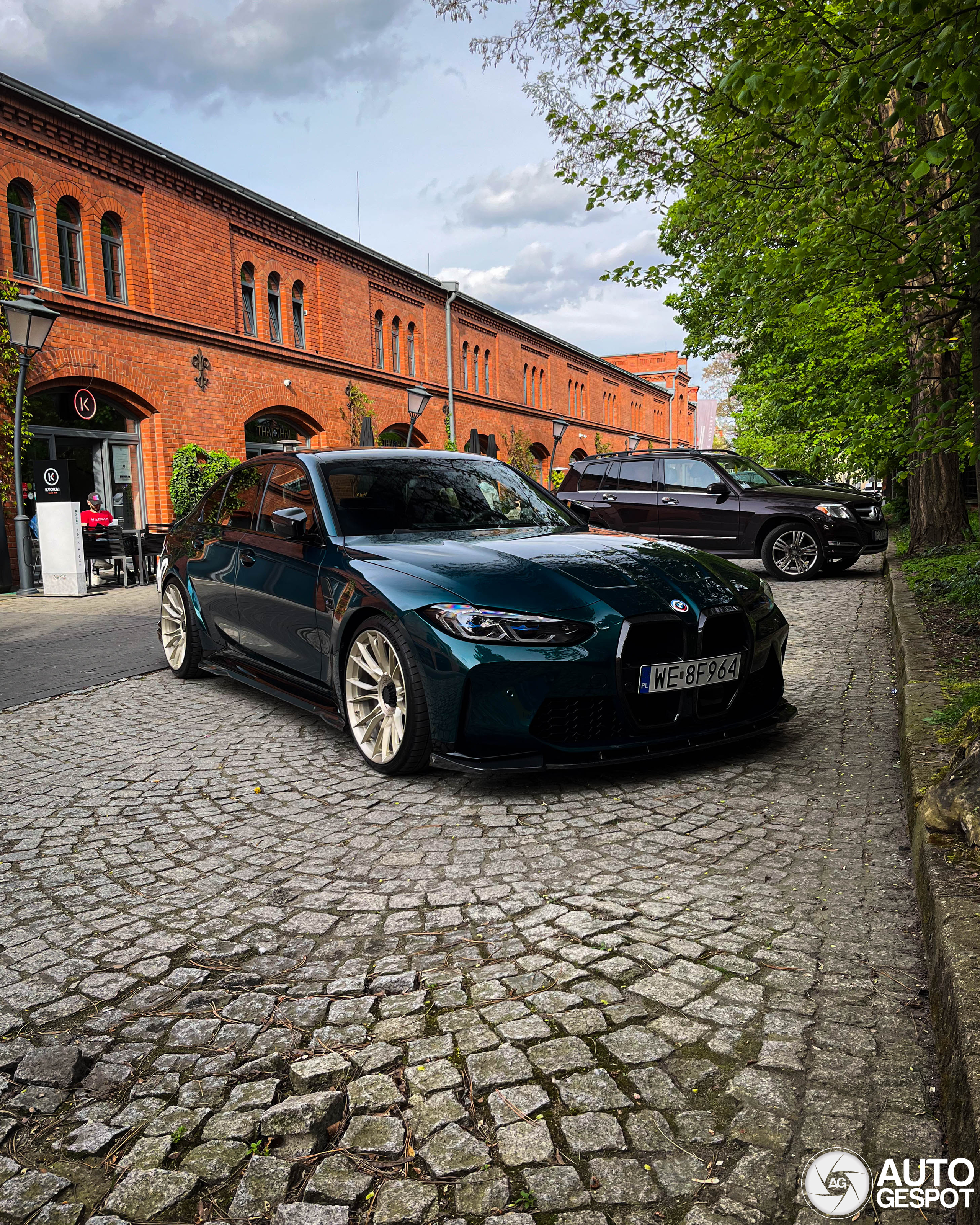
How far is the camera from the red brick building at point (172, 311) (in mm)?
15617

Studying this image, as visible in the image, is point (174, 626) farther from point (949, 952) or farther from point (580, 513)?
point (949, 952)

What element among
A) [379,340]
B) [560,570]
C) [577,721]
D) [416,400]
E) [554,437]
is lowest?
[577,721]

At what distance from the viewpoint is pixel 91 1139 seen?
1.88 m

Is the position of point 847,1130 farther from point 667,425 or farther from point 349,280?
point 667,425

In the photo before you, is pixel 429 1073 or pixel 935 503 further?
pixel 935 503

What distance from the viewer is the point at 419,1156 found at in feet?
5.85

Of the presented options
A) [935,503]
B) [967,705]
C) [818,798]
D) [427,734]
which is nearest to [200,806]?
[427,734]

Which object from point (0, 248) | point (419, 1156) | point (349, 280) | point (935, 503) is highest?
point (349, 280)

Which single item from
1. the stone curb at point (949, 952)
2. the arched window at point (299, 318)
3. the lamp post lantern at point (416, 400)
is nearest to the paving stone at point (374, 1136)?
the stone curb at point (949, 952)

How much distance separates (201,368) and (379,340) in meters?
9.01

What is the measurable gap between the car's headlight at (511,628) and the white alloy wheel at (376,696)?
1.25 ft

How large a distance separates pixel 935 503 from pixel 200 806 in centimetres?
1069

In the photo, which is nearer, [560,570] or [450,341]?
[560,570]

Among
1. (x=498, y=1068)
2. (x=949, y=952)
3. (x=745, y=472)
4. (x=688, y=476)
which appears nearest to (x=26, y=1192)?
(x=498, y=1068)
